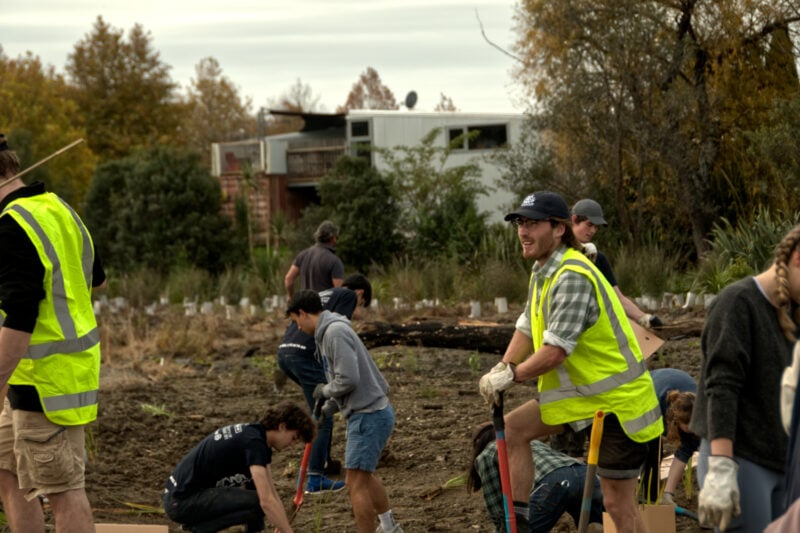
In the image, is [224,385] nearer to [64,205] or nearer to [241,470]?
[241,470]

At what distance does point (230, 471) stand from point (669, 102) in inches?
657

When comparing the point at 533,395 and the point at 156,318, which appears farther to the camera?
the point at 156,318

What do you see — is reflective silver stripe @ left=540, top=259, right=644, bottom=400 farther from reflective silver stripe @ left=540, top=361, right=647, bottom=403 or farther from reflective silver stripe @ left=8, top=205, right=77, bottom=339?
reflective silver stripe @ left=8, top=205, right=77, bottom=339

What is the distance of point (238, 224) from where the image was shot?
35.2 metres

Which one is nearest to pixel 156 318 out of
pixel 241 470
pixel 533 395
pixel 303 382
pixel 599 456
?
pixel 533 395

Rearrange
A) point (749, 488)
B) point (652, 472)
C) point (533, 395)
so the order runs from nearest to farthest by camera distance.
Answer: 1. point (749, 488)
2. point (652, 472)
3. point (533, 395)

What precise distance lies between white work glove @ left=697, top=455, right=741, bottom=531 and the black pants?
3430 mm

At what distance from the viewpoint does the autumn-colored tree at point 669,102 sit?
22625 millimetres

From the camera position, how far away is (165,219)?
3319 centimetres

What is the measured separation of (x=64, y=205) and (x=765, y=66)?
63.8 ft

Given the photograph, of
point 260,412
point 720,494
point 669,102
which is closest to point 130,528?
point 720,494

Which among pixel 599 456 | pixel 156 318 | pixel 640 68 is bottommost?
pixel 156 318

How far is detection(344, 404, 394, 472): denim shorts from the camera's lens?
7117 mm

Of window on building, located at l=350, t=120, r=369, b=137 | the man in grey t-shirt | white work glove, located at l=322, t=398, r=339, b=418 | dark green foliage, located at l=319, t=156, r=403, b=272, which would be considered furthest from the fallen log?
window on building, located at l=350, t=120, r=369, b=137
